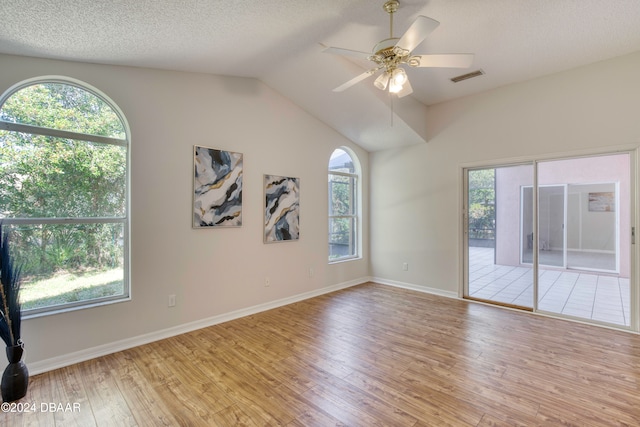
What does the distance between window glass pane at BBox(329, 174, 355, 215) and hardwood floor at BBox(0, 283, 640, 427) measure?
2.23 metres

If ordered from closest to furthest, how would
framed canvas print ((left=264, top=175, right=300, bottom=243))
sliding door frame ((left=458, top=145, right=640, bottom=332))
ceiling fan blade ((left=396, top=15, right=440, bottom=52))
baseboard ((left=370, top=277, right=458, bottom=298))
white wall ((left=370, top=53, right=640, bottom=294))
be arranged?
ceiling fan blade ((left=396, top=15, right=440, bottom=52)) → sliding door frame ((left=458, top=145, right=640, bottom=332)) → white wall ((left=370, top=53, right=640, bottom=294)) → framed canvas print ((left=264, top=175, right=300, bottom=243)) → baseboard ((left=370, top=277, right=458, bottom=298))

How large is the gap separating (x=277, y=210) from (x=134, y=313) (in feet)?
6.87

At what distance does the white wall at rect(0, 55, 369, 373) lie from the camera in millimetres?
2715

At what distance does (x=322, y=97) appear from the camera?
13.7 ft

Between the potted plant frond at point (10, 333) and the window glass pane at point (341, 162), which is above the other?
the window glass pane at point (341, 162)

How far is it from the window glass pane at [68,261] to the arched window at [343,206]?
3.15 metres

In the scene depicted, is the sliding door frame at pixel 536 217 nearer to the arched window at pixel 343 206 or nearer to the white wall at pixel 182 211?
the arched window at pixel 343 206

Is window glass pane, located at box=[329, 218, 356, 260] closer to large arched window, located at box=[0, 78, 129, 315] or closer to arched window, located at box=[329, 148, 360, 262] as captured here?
arched window, located at box=[329, 148, 360, 262]

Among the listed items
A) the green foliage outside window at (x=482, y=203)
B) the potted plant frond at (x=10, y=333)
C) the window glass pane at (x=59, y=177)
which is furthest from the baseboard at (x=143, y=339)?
the green foliage outside window at (x=482, y=203)

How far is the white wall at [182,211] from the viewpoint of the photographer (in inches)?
107

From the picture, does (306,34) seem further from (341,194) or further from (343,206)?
(343,206)


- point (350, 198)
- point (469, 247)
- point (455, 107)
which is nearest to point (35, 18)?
point (350, 198)

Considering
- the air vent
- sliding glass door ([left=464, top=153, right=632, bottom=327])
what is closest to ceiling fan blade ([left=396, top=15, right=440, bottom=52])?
the air vent

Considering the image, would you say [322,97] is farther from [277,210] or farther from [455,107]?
[455,107]
